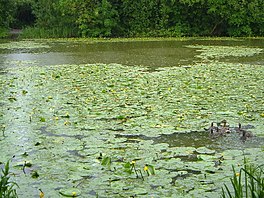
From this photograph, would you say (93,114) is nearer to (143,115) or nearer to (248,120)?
(143,115)

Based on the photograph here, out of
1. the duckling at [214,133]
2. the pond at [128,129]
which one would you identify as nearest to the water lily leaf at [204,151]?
the pond at [128,129]

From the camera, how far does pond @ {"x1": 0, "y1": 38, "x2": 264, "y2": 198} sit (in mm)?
2891

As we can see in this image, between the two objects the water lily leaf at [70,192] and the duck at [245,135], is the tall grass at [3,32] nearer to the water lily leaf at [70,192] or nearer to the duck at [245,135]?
the duck at [245,135]

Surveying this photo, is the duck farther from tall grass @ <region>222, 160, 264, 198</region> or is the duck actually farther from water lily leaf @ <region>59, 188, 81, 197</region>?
water lily leaf @ <region>59, 188, 81, 197</region>

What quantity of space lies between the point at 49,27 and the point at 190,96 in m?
16.0

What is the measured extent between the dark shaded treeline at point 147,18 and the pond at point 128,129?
35.3 ft

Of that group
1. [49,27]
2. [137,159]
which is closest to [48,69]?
[137,159]

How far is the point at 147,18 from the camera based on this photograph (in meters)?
19.6

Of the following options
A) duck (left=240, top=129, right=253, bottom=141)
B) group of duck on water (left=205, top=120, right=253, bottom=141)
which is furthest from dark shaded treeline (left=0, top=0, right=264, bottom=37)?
duck (left=240, top=129, right=253, bottom=141)

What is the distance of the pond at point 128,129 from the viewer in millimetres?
2891

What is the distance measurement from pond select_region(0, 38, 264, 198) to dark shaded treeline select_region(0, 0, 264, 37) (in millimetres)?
10773

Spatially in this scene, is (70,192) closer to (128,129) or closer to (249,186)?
(249,186)

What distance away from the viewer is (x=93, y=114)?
4.77 meters

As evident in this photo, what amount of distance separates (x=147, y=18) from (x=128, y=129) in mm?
15907
